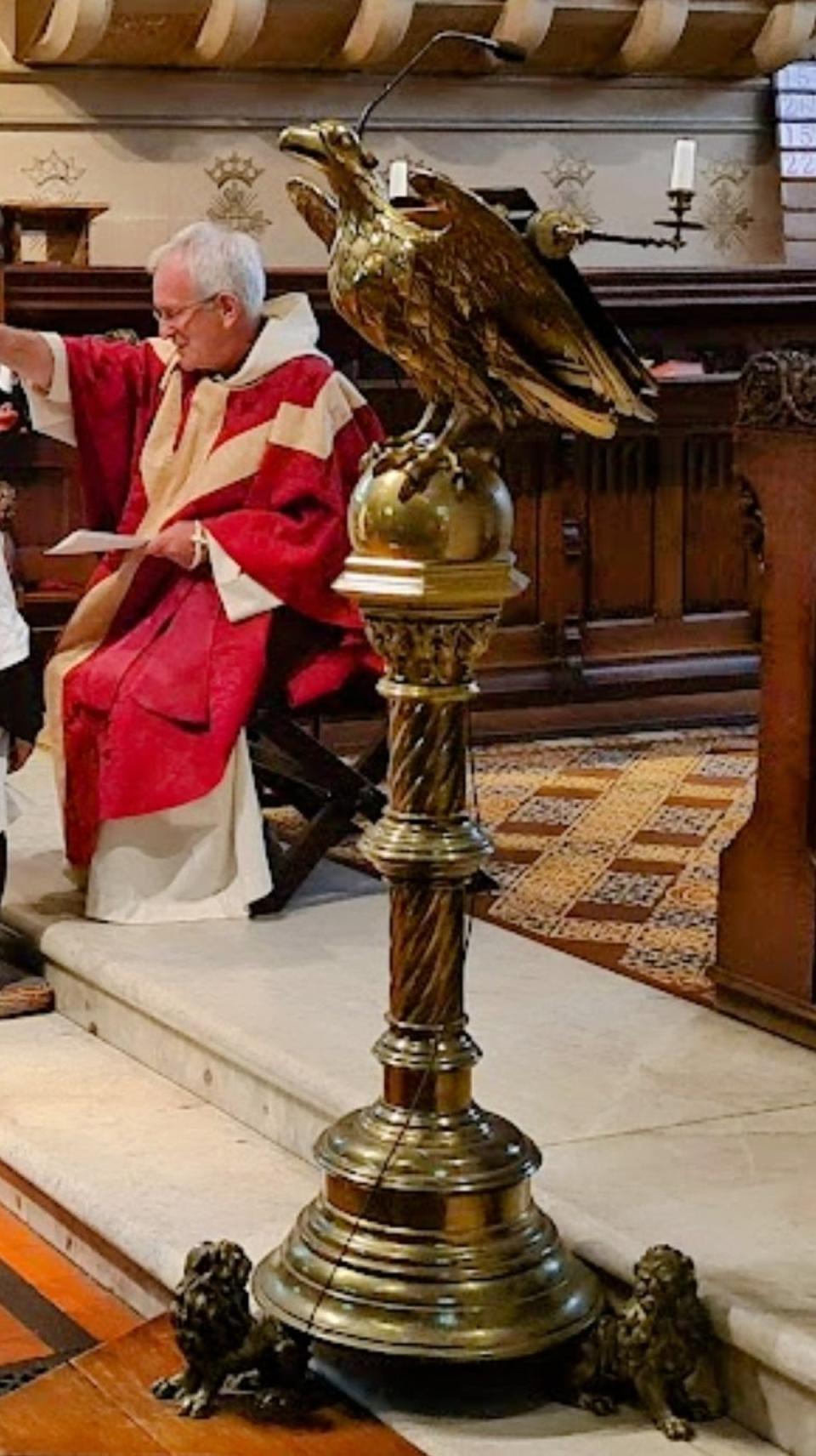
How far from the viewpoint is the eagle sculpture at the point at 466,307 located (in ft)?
10.4

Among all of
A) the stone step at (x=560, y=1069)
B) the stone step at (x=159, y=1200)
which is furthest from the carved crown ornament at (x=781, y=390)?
the stone step at (x=159, y=1200)

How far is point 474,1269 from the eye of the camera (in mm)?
3281

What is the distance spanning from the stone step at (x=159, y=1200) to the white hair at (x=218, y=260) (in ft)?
4.35

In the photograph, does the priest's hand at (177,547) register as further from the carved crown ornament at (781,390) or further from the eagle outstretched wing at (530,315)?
the eagle outstretched wing at (530,315)

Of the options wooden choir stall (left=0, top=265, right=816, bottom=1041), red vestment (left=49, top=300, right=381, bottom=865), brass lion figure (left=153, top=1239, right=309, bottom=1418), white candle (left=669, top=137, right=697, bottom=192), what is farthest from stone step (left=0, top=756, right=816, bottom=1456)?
white candle (left=669, top=137, right=697, bottom=192)

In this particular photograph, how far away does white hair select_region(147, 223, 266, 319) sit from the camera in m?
5.04

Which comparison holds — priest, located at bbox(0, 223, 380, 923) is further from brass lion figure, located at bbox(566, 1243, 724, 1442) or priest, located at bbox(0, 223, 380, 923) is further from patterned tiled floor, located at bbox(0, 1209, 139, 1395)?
brass lion figure, located at bbox(566, 1243, 724, 1442)

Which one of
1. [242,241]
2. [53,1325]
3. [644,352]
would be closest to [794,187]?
[644,352]

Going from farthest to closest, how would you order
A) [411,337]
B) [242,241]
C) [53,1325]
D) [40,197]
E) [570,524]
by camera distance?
[40,197] < [570,524] < [242,241] < [53,1325] < [411,337]

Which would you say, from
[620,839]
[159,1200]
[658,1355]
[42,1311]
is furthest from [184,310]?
[658,1355]

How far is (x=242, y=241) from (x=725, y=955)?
1558 mm

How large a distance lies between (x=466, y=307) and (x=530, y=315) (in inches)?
2.8

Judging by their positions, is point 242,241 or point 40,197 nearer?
point 242,241

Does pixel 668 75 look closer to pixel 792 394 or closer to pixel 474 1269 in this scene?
pixel 792 394
